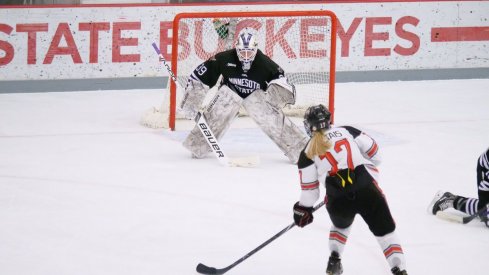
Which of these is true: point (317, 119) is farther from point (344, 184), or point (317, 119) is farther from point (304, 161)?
point (344, 184)

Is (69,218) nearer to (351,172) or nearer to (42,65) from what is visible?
(351,172)

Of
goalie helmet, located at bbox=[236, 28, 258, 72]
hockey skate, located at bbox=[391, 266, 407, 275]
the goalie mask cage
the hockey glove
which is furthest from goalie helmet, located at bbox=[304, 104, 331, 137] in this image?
the goalie mask cage

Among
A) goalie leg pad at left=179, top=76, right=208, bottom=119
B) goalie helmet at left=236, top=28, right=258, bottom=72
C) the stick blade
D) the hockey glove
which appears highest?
goalie helmet at left=236, top=28, right=258, bottom=72

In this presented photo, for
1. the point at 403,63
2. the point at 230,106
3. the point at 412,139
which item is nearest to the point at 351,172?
the point at 230,106

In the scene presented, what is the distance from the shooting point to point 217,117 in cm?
Result: 741

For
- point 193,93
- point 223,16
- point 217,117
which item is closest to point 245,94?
point 217,117

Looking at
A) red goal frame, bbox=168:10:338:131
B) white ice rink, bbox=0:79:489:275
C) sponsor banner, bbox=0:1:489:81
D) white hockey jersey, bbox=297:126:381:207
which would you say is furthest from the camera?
sponsor banner, bbox=0:1:489:81

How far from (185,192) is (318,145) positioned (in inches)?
85.0

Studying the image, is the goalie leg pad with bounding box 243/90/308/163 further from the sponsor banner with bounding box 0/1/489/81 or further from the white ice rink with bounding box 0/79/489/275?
the sponsor banner with bounding box 0/1/489/81

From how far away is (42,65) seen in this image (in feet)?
32.5

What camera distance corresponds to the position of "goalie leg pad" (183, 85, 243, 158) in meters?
7.37

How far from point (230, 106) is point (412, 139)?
1.68m

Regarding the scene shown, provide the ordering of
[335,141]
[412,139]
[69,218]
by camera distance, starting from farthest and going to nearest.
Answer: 1. [412,139]
2. [69,218]
3. [335,141]

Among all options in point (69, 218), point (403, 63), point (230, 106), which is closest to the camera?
point (69, 218)
